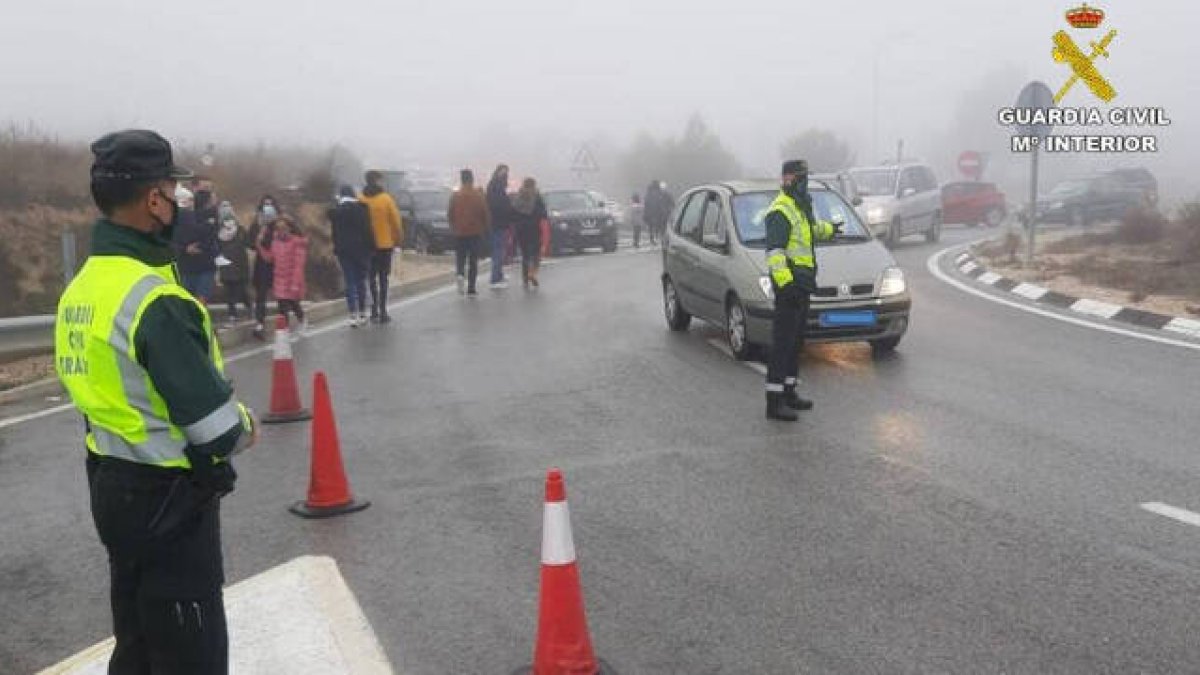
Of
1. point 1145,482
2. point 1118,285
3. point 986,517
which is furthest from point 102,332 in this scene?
point 1118,285

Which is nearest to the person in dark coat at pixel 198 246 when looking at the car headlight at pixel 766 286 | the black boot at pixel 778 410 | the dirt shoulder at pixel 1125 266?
the car headlight at pixel 766 286

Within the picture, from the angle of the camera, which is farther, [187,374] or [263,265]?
[263,265]

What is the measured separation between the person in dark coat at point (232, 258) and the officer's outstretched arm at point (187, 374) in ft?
Result: 37.6

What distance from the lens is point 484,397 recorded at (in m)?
9.70

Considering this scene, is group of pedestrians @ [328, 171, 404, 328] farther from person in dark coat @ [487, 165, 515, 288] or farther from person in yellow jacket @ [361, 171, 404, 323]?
person in dark coat @ [487, 165, 515, 288]

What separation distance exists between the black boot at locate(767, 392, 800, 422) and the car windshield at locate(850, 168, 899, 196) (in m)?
18.4

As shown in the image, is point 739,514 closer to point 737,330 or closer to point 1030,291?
point 737,330

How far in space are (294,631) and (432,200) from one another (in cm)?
2518

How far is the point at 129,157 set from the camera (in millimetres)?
2975

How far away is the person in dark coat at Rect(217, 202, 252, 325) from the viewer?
14.0 m

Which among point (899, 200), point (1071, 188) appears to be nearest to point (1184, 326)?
point (899, 200)

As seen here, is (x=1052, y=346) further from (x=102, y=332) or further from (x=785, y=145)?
(x=785, y=145)

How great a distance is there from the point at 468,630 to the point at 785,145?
7288cm

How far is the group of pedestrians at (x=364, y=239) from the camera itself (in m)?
14.2
